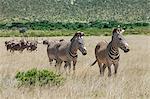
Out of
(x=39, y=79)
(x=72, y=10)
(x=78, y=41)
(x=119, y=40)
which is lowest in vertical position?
(x=72, y=10)

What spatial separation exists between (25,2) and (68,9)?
13.7 metres

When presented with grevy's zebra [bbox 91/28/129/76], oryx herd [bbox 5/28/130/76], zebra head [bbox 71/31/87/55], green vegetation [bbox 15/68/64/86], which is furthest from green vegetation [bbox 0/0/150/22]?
green vegetation [bbox 15/68/64/86]

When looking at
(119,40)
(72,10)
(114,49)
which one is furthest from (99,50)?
(72,10)

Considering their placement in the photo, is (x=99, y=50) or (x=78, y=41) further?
(x=78, y=41)

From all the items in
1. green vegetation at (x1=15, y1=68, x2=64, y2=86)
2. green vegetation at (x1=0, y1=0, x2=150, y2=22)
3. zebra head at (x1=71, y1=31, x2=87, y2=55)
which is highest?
zebra head at (x1=71, y1=31, x2=87, y2=55)

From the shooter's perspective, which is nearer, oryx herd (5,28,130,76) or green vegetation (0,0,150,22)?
oryx herd (5,28,130,76)

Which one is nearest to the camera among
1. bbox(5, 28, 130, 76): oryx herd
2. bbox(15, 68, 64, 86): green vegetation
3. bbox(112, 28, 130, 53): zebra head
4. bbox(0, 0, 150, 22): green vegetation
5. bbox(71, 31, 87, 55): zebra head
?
bbox(15, 68, 64, 86): green vegetation

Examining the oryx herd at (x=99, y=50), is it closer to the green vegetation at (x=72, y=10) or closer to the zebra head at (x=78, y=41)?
the zebra head at (x=78, y=41)

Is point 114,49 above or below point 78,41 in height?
below

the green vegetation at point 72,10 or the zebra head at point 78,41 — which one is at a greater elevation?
the zebra head at point 78,41

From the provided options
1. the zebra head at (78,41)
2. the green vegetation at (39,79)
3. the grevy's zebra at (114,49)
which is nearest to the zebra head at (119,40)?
the grevy's zebra at (114,49)

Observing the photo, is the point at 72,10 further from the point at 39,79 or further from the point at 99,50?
the point at 39,79

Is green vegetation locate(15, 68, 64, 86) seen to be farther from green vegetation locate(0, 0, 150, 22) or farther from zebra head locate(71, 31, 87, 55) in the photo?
green vegetation locate(0, 0, 150, 22)

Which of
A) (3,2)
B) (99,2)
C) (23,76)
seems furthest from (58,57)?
(99,2)
